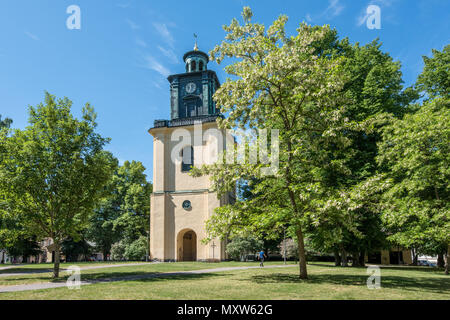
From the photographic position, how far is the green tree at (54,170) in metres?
17.0

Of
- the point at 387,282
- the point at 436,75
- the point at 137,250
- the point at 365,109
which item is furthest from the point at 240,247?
the point at 436,75

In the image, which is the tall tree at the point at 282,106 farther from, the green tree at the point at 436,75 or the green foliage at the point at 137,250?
the green foliage at the point at 137,250

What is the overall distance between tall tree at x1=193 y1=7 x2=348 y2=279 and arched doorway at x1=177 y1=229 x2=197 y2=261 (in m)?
27.0

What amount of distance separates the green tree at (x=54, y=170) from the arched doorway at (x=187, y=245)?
72.3ft

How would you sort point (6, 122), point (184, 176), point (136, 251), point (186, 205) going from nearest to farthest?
point (6, 122), point (186, 205), point (136, 251), point (184, 176)

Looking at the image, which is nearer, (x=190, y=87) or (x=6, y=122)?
(x=6, y=122)

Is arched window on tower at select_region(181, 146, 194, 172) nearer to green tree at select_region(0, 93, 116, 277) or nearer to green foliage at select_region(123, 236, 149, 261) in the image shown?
green foliage at select_region(123, 236, 149, 261)

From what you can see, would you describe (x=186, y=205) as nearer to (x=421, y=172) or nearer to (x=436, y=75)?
(x=421, y=172)

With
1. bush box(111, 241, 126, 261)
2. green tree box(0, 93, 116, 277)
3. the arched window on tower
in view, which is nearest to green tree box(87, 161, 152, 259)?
bush box(111, 241, 126, 261)

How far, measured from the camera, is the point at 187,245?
4281 centimetres

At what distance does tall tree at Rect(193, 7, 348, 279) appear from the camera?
13.4 meters

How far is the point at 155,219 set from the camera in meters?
40.1

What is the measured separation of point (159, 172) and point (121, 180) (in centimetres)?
1192

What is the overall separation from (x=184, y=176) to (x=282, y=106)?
92.5 feet
